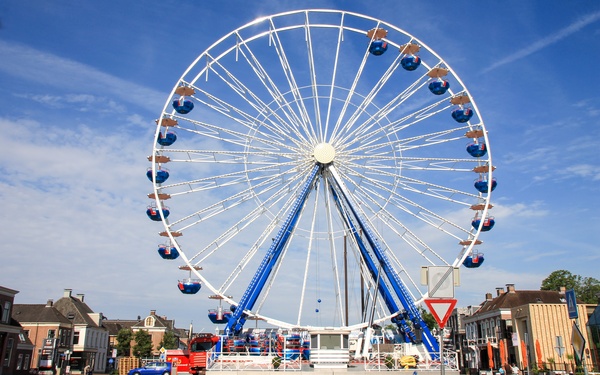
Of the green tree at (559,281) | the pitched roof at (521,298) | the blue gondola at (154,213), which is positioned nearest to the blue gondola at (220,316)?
the blue gondola at (154,213)

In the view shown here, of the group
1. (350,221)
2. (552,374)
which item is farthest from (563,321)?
(350,221)

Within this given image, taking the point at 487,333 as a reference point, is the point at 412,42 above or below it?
above

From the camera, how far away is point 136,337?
239 feet

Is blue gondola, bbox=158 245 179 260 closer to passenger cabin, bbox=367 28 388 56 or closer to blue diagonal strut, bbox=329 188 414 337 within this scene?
blue diagonal strut, bbox=329 188 414 337

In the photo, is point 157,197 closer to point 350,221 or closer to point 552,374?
point 350,221

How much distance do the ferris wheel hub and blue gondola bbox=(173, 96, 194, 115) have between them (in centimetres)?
802

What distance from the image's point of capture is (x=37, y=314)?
66062 mm

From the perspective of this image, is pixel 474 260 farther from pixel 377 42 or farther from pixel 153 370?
pixel 153 370

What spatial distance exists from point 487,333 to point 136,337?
43.6 metres

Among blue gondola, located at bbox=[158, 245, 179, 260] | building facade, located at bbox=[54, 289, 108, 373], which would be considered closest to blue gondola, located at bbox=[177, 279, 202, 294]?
blue gondola, located at bbox=[158, 245, 179, 260]

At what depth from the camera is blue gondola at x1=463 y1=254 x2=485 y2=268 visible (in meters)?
33.8

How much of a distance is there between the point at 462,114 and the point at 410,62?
178 inches

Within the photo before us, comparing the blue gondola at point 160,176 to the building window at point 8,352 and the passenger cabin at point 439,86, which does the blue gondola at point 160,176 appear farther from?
the building window at point 8,352

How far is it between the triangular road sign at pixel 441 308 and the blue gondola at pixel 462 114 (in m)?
25.1
